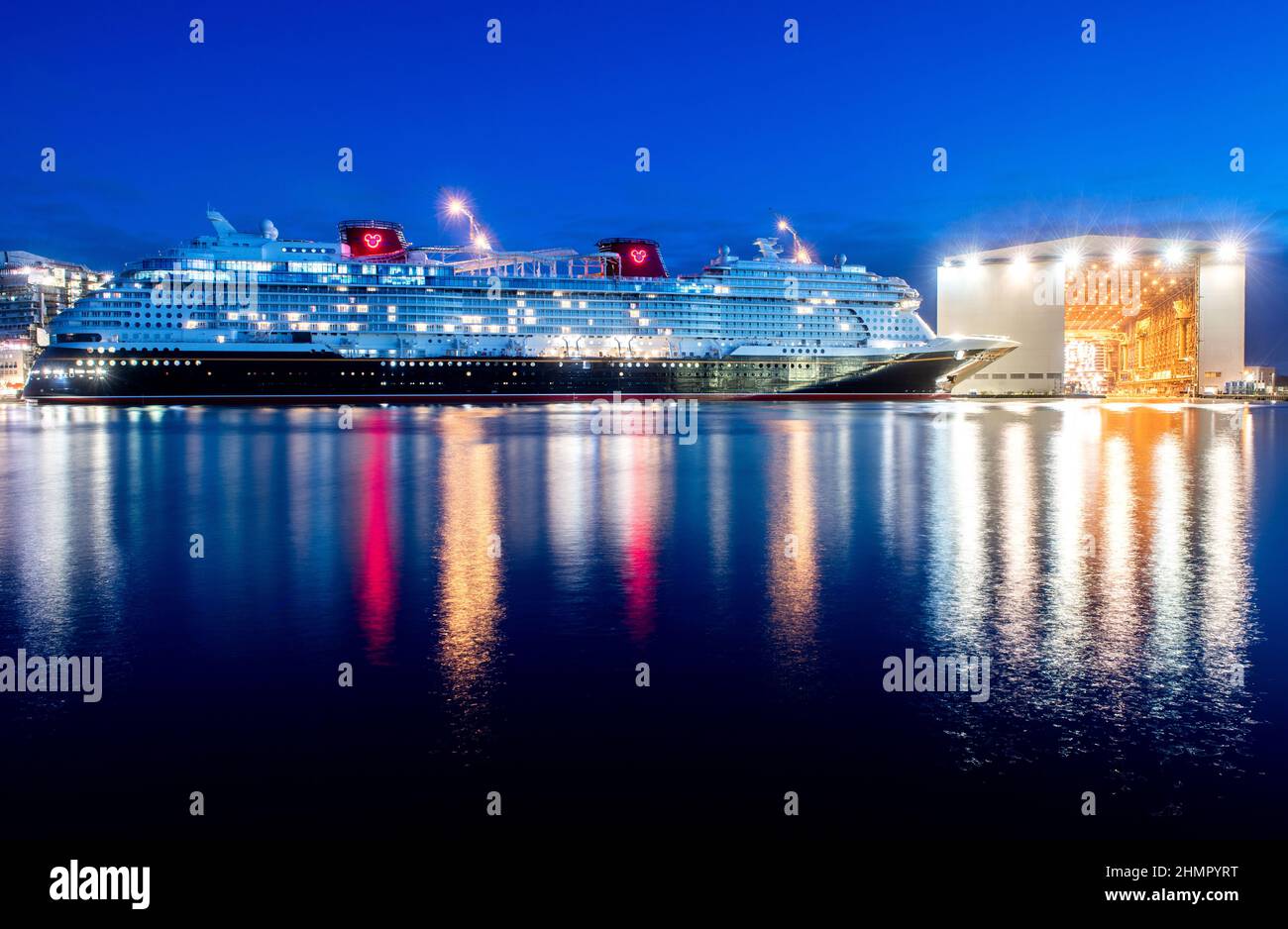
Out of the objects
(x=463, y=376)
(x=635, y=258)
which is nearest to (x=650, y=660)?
(x=463, y=376)

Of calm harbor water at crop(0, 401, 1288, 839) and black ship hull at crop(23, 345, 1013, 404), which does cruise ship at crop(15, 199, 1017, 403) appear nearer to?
black ship hull at crop(23, 345, 1013, 404)

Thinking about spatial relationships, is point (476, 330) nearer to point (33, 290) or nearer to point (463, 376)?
point (463, 376)

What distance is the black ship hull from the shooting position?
209 feet

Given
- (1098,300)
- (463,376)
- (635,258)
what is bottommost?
(463,376)

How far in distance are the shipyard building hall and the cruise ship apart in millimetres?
3065

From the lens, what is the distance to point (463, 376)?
69625mm

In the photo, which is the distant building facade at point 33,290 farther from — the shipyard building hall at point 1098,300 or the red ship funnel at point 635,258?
the shipyard building hall at point 1098,300

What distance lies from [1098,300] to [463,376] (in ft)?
162

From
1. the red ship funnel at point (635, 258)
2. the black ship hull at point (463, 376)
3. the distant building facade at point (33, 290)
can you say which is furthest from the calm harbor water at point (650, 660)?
the distant building facade at point (33, 290)

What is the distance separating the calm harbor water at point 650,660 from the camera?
3.90 metres

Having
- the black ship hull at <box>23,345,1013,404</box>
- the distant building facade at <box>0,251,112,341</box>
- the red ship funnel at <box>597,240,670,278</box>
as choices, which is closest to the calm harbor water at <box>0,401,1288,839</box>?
the black ship hull at <box>23,345,1013,404</box>

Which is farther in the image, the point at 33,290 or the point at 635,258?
the point at 33,290

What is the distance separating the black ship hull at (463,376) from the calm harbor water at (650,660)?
2208 inches

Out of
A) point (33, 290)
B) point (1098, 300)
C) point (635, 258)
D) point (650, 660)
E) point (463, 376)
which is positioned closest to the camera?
point (650, 660)
